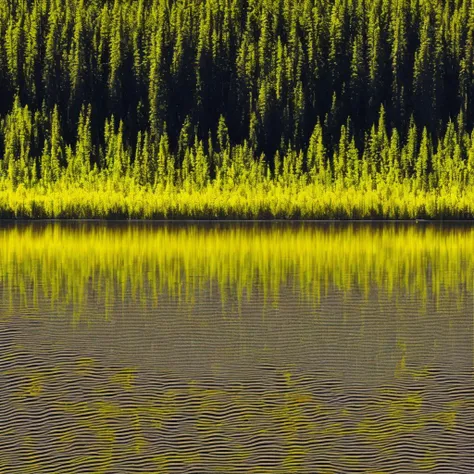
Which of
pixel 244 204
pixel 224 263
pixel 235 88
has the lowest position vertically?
pixel 244 204

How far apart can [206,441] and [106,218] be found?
56.8 meters

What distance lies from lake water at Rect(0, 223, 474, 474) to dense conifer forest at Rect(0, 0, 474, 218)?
50.4 meters

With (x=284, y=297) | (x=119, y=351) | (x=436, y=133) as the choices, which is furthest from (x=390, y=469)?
(x=436, y=133)

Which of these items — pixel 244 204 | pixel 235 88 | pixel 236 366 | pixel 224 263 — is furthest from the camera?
pixel 235 88

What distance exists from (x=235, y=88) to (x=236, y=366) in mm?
79404

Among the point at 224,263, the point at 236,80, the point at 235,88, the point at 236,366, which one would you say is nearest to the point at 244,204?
the point at 235,88

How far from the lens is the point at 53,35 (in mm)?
101625

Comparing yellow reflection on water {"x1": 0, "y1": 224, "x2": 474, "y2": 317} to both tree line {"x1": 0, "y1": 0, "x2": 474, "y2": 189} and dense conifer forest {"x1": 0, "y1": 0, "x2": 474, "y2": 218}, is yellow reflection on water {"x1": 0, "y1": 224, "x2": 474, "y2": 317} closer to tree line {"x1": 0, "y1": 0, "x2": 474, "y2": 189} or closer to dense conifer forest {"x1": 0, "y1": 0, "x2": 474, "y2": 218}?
dense conifer forest {"x1": 0, "y1": 0, "x2": 474, "y2": 218}

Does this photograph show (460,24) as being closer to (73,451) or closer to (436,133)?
(436,133)

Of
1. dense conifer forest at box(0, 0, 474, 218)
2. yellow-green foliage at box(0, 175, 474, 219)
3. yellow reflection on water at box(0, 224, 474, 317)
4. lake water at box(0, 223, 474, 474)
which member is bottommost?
yellow-green foliage at box(0, 175, 474, 219)

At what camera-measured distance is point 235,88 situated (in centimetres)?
10012

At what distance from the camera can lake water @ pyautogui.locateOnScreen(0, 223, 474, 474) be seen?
55.3ft

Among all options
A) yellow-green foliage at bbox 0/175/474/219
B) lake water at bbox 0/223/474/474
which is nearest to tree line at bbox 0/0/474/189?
yellow-green foliage at bbox 0/175/474/219

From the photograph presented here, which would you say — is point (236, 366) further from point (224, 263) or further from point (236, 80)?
point (236, 80)
